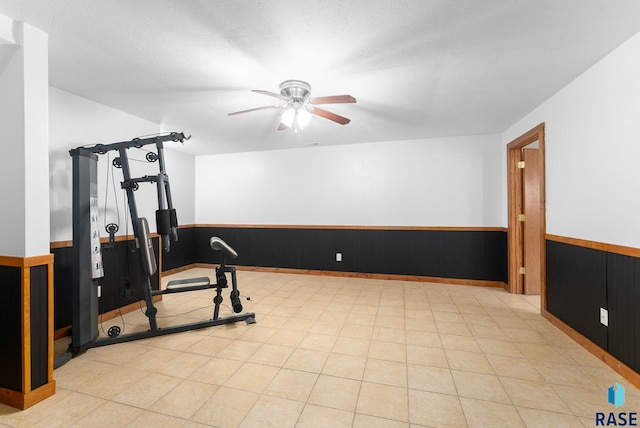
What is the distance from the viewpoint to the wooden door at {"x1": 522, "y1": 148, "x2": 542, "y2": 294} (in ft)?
14.0

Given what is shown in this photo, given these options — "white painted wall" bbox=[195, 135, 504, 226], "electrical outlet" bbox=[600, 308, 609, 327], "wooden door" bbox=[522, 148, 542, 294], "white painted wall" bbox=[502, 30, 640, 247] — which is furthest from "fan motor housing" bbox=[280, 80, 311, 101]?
"wooden door" bbox=[522, 148, 542, 294]

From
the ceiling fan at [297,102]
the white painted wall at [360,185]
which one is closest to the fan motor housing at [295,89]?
the ceiling fan at [297,102]

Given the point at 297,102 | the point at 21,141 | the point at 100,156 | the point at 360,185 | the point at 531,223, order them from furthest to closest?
1. the point at 360,185
2. the point at 531,223
3. the point at 100,156
4. the point at 297,102
5. the point at 21,141

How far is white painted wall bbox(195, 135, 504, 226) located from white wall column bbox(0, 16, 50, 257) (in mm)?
4080

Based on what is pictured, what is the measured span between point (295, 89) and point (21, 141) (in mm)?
2093

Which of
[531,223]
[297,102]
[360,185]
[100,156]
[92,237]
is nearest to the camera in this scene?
[92,237]

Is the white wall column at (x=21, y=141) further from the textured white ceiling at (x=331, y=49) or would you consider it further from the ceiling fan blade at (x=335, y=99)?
the ceiling fan blade at (x=335, y=99)

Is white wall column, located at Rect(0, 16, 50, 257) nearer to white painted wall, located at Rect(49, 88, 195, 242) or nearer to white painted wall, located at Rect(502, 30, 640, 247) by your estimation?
white painted wall, located at Rect(49, 88, 195, 242)

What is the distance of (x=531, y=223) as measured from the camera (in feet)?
14.1

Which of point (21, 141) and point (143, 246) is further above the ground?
point (21, 141)

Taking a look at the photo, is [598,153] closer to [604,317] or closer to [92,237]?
[604,317]

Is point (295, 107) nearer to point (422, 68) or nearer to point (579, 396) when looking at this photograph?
point (422, 68)

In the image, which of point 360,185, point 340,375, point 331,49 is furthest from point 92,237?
point 360,185

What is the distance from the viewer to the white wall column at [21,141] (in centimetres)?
188
